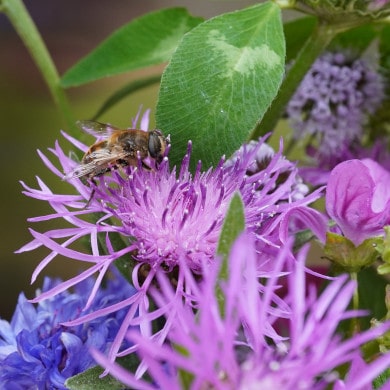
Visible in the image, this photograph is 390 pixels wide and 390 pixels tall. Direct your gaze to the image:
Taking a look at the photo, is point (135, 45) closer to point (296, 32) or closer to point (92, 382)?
point (296, 32)

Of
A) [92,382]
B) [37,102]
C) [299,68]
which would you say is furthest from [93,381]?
[37,102]

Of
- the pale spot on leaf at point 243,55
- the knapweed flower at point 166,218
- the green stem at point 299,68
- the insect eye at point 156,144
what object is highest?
the pale spot on leaf at point 243,55

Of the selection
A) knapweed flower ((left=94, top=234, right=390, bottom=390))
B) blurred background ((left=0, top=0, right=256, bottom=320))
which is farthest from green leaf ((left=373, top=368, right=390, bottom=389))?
blurred background ((left=0, top=0, right=256, bottom=320))

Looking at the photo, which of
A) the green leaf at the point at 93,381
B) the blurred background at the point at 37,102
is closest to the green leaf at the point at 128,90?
the green leaf at the point at 93,381

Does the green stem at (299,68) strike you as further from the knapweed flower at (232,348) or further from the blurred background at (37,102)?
the blurred background at (37,102)

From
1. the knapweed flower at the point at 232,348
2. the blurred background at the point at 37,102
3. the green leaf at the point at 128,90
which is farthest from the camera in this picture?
the blurred background at the point at 37,102
